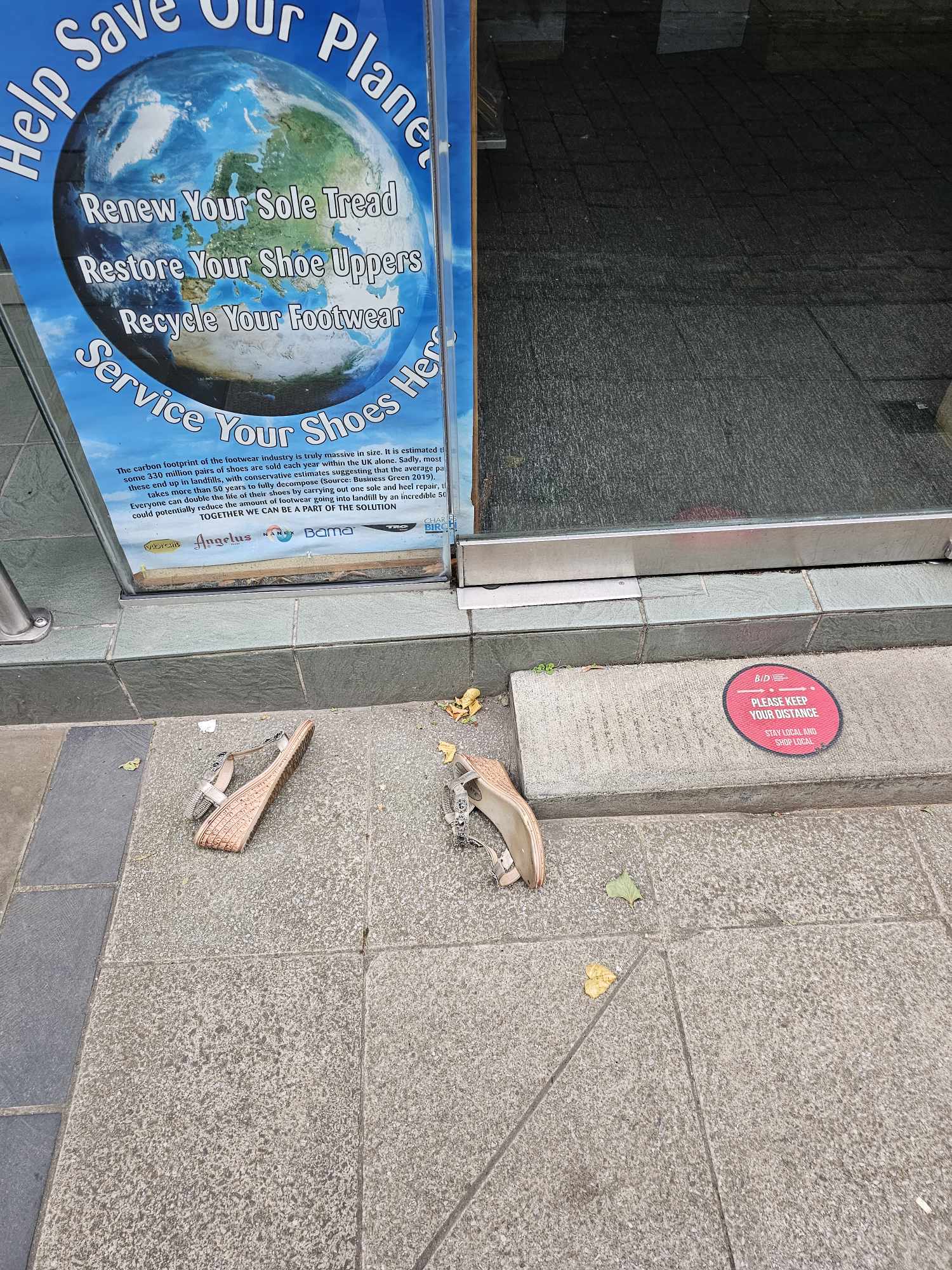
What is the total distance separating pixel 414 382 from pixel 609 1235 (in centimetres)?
272

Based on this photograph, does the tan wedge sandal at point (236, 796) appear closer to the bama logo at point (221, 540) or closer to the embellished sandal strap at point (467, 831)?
the embellished sandal strap at point (467, 831)

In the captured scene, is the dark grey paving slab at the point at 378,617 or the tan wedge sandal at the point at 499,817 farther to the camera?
the dark grey paving slab at the point at 378,617

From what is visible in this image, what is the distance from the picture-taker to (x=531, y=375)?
4594mm

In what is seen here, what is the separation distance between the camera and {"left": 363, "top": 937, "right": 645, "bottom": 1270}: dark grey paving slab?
2.33 meters

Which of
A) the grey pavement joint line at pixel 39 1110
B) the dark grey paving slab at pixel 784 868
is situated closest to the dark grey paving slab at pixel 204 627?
the grey pavement joint line at pixel 39 1110

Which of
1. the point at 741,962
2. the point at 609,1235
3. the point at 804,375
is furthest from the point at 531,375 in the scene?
the point at 609,1235

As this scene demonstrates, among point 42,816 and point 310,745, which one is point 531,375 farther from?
point 42,816

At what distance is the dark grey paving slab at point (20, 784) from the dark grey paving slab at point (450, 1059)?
150 cm

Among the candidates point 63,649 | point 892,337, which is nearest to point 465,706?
point 63,649

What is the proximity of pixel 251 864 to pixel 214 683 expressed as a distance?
2.70 feet

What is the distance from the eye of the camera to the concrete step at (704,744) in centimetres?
320

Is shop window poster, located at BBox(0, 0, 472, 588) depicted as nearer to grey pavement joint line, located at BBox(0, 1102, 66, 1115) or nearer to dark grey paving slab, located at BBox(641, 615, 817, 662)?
dark grey paving slab, located at BBox(641, 615, 817, 662)

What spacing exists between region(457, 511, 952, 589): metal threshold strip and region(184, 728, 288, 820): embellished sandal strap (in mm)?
1052

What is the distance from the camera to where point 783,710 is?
3447 mm
